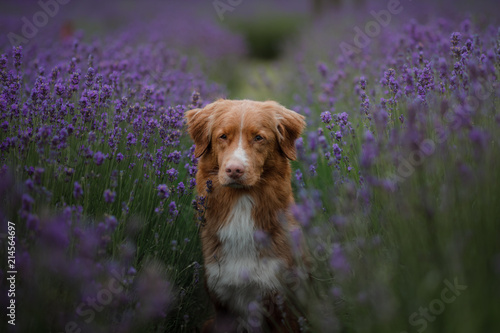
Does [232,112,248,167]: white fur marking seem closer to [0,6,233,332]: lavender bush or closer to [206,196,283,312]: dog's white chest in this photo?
[206,196,283,312]: dog's white chest

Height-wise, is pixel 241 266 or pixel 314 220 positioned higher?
pixel 314 220

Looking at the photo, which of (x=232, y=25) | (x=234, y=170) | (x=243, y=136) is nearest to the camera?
(x=234, y=170)

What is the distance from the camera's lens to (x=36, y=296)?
6.06 ft

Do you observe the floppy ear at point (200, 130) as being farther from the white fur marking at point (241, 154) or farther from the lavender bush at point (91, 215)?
the white fur marking at point (241, 154)

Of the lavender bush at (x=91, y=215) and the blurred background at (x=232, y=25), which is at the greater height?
the blurred background at (x=232, y=25)

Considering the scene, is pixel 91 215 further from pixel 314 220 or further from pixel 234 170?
pixel 314 220

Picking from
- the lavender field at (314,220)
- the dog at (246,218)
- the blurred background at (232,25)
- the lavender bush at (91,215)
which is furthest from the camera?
the blurred background at (232,25)

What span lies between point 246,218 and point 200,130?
82 cm

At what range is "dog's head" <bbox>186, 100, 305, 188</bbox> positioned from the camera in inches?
109

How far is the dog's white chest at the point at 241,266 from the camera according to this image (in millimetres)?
2830

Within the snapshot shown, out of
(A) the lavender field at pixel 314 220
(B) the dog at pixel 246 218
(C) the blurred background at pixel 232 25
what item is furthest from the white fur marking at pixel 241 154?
(C) the blurred background at pixel 232 25

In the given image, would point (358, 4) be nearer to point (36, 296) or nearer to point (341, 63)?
point (341, 63)

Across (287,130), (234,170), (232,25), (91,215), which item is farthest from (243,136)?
(232,25)

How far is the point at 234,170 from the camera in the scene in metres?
2.69
